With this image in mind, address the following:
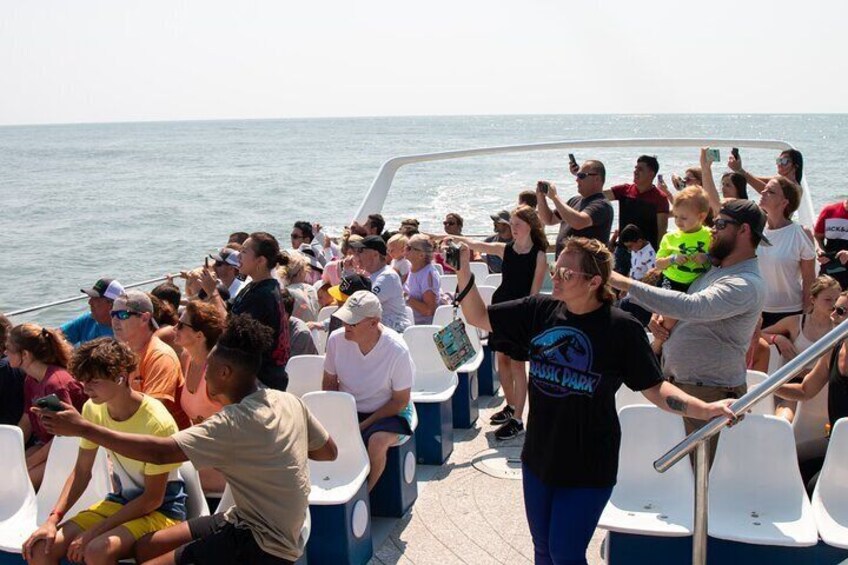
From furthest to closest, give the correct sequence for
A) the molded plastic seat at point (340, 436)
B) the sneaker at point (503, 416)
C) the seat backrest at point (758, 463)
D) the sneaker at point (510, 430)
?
the sneaker at point (503, 416) → the sneaker at point (510, 430) → the molded plastic seat at point (340, 436) → the seat backrest at point (758, 463)

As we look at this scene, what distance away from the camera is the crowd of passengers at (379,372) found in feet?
10.2

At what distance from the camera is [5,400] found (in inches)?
181

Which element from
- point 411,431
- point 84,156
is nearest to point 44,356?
point 411,431

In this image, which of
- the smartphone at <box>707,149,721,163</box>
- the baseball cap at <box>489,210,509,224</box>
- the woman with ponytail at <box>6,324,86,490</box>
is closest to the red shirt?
the woman with ponytail at <box>6,324,86,490</box>

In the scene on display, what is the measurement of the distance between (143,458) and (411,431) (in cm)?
207

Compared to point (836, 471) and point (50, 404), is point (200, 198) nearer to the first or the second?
point (836, 471)

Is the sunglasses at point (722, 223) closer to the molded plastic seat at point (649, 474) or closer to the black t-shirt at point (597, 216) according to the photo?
the molded plastic seat at point (649, 474)

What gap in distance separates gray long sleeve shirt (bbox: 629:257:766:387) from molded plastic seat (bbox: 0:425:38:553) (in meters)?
2.72

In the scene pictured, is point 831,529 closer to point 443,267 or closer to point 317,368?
point 317,368

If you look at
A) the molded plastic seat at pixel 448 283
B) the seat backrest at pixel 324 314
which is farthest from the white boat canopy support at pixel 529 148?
the seat backrest at pixel 324 314

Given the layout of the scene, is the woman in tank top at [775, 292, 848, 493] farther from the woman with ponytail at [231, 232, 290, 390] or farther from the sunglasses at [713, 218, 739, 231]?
the woman with ponytail at [231, 232, 290, 390]

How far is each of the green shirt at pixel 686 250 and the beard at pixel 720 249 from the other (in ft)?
1.19

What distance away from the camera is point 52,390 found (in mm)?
4328

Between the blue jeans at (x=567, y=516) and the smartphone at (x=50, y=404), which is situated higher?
the smartphone at (x=50, y=404)
